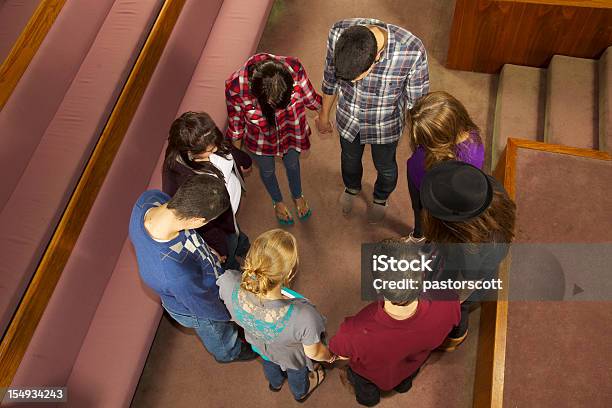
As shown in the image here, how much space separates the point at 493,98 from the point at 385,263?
2486 mm

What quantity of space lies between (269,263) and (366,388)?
1.06 meters

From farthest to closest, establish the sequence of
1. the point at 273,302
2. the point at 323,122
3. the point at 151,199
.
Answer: the point at 323,122, the point at 151,199, the point at 273,302

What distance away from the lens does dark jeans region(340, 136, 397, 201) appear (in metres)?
3.16

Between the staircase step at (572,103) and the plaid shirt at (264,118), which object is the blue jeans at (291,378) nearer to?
the plaid shirt at (264,118)

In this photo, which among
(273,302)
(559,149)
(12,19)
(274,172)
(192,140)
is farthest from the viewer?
(12,19)

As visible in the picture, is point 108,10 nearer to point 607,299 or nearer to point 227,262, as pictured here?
point 227,262

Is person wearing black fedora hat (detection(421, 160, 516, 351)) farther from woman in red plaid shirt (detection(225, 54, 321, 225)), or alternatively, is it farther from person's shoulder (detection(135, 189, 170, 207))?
person's shoulder (detection(135, 189, 170, 207))

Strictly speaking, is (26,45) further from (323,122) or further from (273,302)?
(273,302)

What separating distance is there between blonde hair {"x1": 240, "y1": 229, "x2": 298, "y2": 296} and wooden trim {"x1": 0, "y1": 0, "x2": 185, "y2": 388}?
124cm

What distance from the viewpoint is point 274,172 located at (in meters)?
3.32

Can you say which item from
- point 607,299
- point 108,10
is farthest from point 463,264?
point 108,10

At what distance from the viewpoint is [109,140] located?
3.14 m

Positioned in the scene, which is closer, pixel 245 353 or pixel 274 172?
pixel 245 353

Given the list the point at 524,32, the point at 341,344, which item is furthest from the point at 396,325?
the point at 524,32
